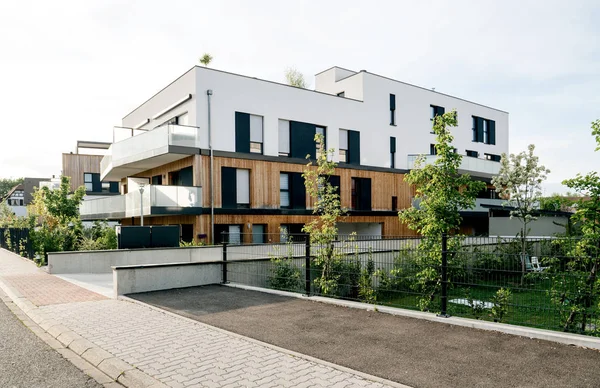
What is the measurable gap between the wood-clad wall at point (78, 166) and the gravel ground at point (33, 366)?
42492mm

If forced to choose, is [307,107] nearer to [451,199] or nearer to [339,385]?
[451,199]

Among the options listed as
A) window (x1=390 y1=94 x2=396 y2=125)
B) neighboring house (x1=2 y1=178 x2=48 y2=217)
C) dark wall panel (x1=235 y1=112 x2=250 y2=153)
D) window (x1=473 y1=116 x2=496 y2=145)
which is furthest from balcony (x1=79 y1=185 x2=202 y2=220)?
neighboring house (x1=2 y1=178 x2=48 y2=217)

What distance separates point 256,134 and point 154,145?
5.18 metres

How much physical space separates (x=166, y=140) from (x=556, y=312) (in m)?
17.1

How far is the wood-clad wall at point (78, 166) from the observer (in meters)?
44.9

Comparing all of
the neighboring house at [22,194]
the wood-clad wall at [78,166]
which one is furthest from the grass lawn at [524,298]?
the neighboring house at [22,194]

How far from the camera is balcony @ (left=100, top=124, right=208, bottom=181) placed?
19750 millimetres

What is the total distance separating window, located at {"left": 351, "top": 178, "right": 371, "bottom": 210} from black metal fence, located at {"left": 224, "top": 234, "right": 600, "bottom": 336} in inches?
583

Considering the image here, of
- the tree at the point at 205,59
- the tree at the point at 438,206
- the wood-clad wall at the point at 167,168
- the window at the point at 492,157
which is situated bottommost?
the tree at the point at 438,206

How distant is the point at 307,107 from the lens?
24516 mm

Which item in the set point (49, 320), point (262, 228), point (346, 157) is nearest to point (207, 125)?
point (262, 228)

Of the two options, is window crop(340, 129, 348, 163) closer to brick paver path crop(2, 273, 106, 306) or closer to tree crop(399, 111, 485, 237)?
brick paver path crop(2, 273, 106, 306)

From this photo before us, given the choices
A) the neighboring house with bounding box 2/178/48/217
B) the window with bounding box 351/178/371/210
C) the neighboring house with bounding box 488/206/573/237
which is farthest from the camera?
the neighboring house with bounding box 2/178/48/217

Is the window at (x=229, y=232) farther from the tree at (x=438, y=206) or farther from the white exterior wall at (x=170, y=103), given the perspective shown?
the tree at (x=438, y=206)
